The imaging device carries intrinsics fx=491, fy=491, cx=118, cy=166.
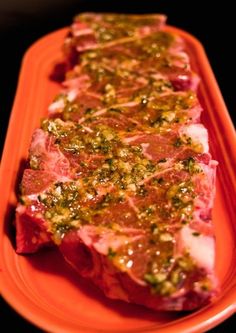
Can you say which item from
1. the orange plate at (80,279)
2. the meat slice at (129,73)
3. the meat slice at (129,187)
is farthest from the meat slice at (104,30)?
the orange plate at (80,279)

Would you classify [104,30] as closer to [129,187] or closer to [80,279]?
[129,187]

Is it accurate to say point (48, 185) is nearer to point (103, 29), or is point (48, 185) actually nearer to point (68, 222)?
point (68, 222)

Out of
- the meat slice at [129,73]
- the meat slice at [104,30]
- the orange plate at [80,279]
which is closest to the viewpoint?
the orange plate at [80,279]

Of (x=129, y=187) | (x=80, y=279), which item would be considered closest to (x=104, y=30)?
(x=129, y=187)

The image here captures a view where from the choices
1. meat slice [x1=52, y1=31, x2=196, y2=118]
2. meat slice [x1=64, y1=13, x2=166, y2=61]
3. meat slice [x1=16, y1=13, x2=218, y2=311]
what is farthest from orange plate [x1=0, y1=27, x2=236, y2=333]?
meat slice [x1=64, y1=13, x2=166, y2=61]

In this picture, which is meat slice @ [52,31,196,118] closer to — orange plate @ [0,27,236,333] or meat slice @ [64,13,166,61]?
meat slice @ [64,13,166,61]

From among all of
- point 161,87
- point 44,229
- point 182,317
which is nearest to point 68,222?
point 44,229

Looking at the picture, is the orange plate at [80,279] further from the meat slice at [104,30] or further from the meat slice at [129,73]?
the meat slice at [104,30]
